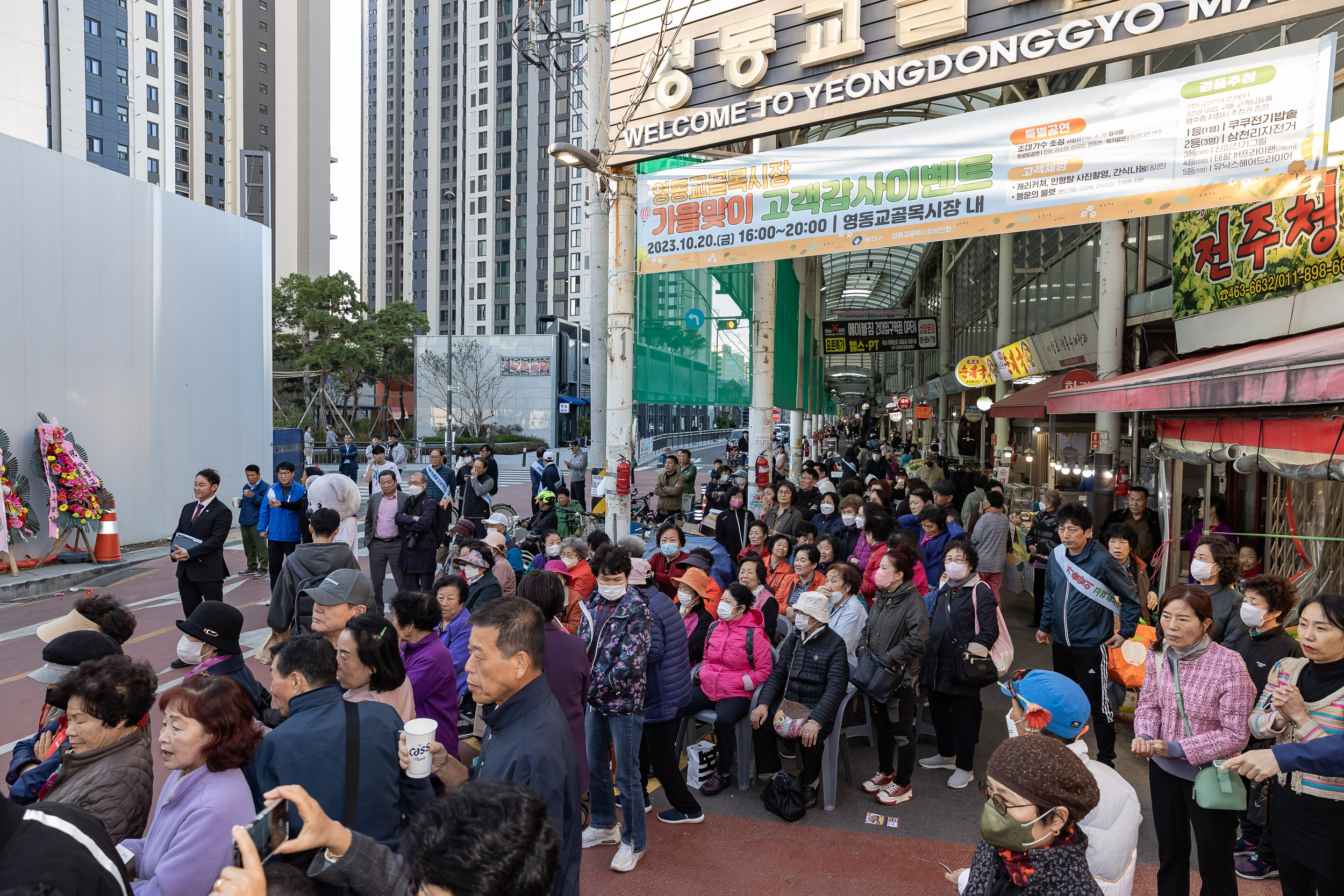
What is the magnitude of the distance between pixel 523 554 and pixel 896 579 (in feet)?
16.4

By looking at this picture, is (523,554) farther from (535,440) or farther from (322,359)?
(535,440)

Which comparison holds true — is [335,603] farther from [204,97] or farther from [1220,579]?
[204,97]

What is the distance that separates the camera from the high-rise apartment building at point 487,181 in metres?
72.6

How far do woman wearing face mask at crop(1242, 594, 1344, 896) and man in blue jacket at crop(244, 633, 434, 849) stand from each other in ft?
11.2

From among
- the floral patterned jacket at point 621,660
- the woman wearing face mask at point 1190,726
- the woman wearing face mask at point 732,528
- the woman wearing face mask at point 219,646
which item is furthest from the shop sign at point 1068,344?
Result: the woman wearing face mask at point 219,646

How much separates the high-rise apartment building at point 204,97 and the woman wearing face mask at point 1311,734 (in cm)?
5400

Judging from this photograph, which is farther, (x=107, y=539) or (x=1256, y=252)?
(x=107, y=539)

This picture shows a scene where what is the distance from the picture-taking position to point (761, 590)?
616cm

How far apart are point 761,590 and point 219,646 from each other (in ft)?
12.3

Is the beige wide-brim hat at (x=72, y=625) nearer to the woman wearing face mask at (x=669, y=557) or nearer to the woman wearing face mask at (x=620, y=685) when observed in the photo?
the woman wearing face mask at (x=620, y=685)

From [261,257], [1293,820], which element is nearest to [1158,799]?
[1293,820]

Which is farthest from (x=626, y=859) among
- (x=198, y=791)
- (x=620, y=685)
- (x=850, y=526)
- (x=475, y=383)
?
(x=475, y=383)

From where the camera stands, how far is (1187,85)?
5.60m

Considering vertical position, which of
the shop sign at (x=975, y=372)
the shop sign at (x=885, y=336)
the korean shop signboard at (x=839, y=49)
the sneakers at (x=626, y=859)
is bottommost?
the sneakers at (x=626, y=859)
